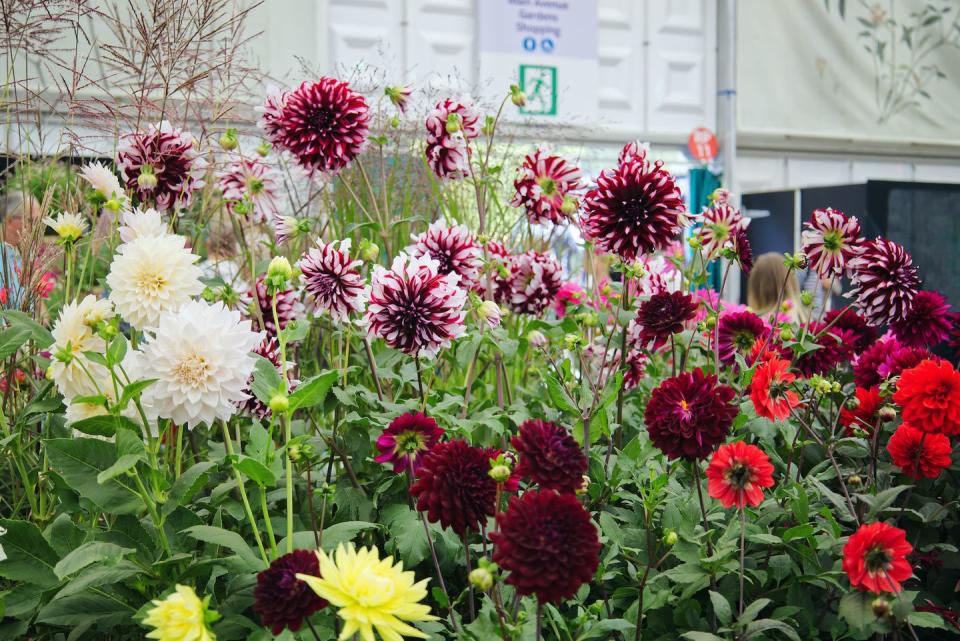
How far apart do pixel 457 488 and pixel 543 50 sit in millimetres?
3753

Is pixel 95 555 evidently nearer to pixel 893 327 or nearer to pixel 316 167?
pixel 316 167

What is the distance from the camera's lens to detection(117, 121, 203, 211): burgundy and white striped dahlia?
88 centimetres

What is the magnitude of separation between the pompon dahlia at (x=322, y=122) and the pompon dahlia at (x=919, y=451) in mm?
586

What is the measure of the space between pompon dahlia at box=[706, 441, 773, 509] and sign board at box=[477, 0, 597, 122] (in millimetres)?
3366

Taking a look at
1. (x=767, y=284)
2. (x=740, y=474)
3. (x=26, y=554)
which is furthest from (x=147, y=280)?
(x=767, y=284)

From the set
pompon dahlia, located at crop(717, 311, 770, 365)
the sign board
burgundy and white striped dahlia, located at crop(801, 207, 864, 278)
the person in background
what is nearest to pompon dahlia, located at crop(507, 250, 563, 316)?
pompon dahlia, located at crop(717, 311, 770, 365)

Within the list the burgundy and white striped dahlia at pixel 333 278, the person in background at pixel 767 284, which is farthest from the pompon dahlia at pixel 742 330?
the person in background at pixel 767 284

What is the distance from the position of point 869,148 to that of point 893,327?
4523 mm

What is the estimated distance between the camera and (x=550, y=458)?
521 mm

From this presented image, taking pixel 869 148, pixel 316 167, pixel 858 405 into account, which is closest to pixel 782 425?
pixel 858 405

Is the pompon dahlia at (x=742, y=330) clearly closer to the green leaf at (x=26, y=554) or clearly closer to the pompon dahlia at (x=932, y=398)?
the pompon dahlia at (x=932, y=398)

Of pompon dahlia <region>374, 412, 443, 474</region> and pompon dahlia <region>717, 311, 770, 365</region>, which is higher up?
pompon dahlia <region>717, 311, 770, 365</region>

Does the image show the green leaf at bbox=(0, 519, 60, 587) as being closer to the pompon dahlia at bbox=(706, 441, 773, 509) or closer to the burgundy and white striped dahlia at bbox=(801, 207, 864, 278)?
the pompon dahlia at bbox=(706, 441, 773, 509)

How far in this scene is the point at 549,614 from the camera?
639 mm
